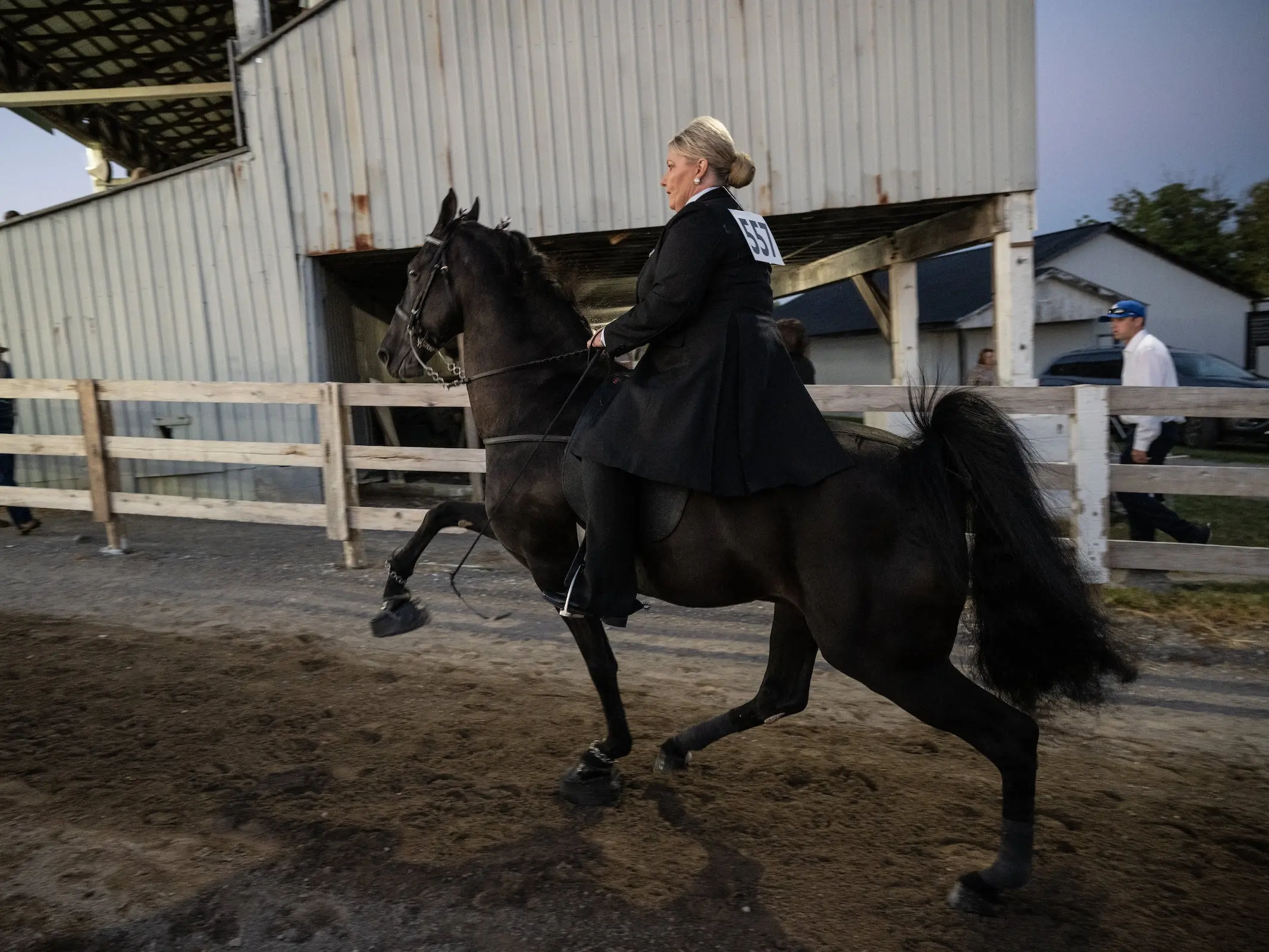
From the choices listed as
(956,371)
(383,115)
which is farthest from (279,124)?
(956,371)

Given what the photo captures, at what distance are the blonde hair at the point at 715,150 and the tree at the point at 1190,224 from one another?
43.2 meters

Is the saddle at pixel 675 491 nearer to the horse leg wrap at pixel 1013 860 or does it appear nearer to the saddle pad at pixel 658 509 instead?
the saddle pad at pixel 658 509

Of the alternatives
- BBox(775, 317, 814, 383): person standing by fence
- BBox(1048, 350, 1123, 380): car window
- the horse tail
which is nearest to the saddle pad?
the horse tail

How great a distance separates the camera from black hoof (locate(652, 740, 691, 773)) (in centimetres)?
389

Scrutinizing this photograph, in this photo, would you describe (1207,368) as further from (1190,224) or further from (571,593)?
(1190,224)

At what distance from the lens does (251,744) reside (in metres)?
4.24

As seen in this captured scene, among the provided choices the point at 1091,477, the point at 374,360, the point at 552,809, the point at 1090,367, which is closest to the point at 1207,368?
the point at 1090,367

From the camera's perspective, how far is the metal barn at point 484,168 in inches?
368

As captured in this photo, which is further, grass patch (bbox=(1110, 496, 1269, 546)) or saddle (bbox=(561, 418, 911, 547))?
grass patch (bbox=(1110, 496, 1269, 546))

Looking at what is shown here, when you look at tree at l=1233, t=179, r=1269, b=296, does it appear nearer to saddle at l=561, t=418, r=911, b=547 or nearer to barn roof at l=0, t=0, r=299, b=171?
barn roof at l=0, t=0, r=299, b=171

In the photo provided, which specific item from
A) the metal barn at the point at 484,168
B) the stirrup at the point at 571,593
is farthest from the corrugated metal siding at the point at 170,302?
the stirrup at the point at 571,593

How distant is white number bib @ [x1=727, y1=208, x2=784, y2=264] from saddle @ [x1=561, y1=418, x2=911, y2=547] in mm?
628

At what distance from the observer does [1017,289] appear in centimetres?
921

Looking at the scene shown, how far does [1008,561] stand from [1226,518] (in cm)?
882
